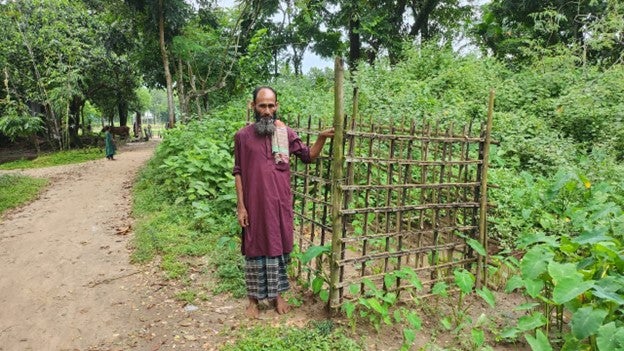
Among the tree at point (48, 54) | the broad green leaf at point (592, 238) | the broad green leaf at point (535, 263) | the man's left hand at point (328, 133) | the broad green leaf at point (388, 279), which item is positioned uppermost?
the tree at point (48, 54)

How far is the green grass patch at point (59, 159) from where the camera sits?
47.5 feet

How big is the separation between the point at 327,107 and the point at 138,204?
4.42m

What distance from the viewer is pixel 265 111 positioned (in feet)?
10.6

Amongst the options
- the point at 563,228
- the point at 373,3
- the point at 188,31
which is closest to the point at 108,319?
the point at 563,228

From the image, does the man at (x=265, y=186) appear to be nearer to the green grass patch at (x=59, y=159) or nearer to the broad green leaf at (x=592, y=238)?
the broad green leaf at (x=592, y=238)

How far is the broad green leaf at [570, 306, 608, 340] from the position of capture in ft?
8.32

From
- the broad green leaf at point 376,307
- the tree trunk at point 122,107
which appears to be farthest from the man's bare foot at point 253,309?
the tree trunk at point 122,107

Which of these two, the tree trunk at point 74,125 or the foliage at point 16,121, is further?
the tree trunk at point 74,125

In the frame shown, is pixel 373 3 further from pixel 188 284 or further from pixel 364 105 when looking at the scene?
pixel 188 284

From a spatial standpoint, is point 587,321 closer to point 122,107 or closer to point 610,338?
point 610,338

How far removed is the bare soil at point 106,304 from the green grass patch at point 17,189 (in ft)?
6.16

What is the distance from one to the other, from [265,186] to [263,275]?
815 mm

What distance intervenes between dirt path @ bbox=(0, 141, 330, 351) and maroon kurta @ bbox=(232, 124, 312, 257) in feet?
2.33

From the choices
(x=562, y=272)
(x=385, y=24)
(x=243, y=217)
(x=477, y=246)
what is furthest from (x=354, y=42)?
(x=562, y=272)
